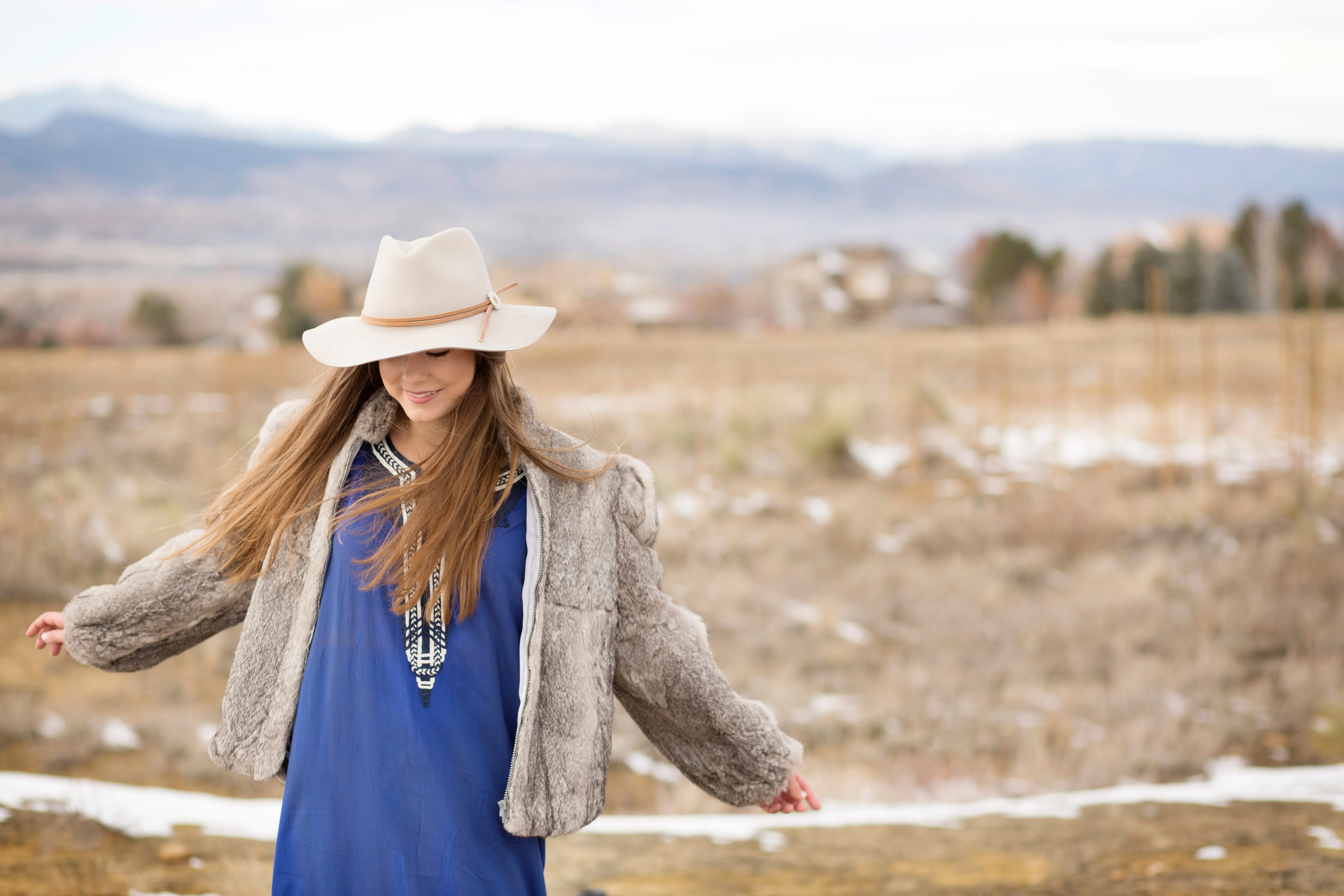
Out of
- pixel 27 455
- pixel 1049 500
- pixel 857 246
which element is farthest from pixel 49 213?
pixel 1049 500

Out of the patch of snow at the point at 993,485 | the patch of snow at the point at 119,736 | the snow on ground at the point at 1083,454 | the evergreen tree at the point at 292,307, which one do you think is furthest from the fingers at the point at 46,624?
the evergreen tree at the point at 292,307

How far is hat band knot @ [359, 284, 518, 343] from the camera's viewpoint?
1.55 m

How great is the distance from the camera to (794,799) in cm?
184

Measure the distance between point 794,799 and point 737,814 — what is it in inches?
93.1

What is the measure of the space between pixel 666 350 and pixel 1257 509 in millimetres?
21173

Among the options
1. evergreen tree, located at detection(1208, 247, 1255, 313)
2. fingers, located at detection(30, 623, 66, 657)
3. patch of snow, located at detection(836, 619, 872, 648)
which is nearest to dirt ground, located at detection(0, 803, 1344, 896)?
fingers, located at detection(30, 623, 66, 657)

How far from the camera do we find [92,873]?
280 cm

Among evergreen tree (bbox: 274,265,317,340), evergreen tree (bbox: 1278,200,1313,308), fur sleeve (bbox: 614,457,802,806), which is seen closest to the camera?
fur sleeve (bbox: 614,457,802,806)

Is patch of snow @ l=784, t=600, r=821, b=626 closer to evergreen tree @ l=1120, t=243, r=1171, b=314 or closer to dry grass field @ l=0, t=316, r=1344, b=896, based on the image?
dry grass field @ l=0, t=316, r=1344, b=896

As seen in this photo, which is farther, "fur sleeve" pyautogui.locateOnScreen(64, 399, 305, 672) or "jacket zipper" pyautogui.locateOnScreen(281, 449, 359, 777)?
"fur sleeve" pyautogui.locateOnScreen(64, 399, 305, 672)

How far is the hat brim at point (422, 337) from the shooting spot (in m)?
1.52

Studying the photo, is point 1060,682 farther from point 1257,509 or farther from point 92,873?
point 92,873

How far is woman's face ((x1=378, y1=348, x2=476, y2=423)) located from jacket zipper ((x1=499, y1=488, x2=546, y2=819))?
0.19m

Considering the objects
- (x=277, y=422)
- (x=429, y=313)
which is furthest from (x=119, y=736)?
(x=429, y=313)
